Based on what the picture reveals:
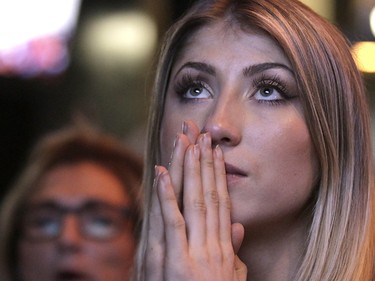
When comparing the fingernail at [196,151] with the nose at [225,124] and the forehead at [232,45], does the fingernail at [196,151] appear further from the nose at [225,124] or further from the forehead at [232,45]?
the forehead at [232,45]

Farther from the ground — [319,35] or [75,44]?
[75,44]

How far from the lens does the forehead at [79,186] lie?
3.37 metres

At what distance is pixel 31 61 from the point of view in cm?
527

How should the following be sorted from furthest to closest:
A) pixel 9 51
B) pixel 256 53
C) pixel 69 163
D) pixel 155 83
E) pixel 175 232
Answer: pixel 9 51 < pixel 69 163 < pixel 155 83 < pixel 256 53 < pixel 175 232

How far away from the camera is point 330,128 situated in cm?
236

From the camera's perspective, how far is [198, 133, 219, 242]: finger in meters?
2.21

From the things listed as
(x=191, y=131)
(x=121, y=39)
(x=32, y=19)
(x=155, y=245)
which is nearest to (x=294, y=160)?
(x=191, y=131)

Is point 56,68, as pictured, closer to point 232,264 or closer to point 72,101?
point 72,101

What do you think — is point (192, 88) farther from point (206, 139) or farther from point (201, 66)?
point (206, 139)

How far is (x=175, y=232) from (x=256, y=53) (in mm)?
436

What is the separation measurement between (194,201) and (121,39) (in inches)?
128

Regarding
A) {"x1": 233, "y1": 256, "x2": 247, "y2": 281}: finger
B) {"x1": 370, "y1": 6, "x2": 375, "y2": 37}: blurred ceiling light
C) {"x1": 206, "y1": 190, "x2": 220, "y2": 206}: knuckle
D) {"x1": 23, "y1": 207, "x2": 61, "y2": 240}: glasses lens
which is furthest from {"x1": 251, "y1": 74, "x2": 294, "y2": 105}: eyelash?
{"x1": 370, "y1": 6, "x2": 375, "y2": 37}: blurred ceiling light

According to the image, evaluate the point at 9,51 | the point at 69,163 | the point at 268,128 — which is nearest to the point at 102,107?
the point at 9,51

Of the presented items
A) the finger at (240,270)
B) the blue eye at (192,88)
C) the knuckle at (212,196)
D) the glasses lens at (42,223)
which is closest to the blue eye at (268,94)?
the blue eye at (192,88)
